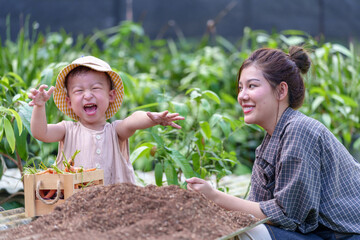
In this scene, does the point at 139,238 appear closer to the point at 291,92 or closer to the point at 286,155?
the point at 286,155

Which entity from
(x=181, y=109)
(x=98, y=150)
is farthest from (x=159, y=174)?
(x=98, y=150)

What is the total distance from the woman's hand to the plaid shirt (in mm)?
201

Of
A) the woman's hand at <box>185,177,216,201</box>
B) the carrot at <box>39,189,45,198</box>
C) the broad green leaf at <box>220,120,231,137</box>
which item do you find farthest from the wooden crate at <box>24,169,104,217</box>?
the broad green leaf at <box>220,120,231,137</box>

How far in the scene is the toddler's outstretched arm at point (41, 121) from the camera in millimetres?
1900

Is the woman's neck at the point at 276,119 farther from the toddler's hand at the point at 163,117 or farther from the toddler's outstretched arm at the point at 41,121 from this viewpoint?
the toddler's outstretched arm at the point at 41,121

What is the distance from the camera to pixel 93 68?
2064 millimetres

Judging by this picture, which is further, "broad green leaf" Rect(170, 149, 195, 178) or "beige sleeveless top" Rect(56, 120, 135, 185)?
"broad green leaf" Rect(170, 149, 195, 178)

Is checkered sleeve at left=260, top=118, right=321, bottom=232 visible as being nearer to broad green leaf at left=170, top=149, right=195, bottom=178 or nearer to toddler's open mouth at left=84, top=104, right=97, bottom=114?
broad green leaf at left=170, top=149, right=195, bottom=178

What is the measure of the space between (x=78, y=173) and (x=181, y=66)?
3291mm

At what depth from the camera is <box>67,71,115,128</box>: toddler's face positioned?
2.07m

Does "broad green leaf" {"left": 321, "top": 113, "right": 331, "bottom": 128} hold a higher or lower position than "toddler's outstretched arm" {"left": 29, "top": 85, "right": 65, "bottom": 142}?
lower

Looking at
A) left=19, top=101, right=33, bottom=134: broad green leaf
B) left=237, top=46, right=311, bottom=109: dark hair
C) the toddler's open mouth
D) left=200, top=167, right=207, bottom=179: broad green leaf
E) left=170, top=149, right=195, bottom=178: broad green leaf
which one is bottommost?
left=200, top=167, right=207, bottom=179: broad green leaf

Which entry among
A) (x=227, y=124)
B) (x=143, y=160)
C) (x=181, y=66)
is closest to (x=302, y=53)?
(x=227, y=124)

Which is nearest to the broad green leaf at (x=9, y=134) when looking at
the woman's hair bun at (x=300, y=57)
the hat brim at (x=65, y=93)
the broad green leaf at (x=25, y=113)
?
the broad green leaf at (x=25, y=113)
